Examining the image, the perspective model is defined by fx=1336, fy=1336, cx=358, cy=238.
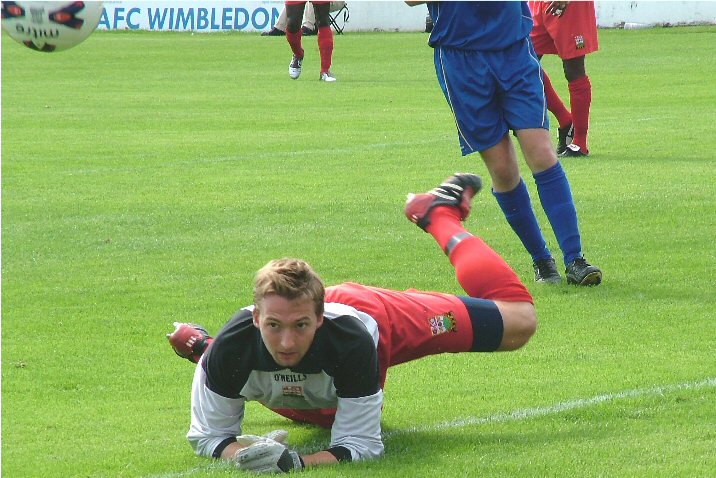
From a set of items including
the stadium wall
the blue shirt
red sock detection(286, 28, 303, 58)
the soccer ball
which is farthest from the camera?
the stadium wall

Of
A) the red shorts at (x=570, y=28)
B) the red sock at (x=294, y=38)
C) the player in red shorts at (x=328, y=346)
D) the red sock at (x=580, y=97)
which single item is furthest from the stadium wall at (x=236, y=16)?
the player in red shorts at (x=328, y=346)

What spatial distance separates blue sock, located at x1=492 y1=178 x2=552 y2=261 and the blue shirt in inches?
32.3

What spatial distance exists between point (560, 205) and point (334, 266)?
4.93 ft

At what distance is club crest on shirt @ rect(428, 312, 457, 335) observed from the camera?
5309 millimetres

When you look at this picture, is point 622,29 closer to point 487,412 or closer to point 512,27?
point 512,27

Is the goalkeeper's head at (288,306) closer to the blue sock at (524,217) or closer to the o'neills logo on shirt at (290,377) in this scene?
the o'neills logo on shirt at (290,377)

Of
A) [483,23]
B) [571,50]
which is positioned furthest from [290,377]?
[571,50]

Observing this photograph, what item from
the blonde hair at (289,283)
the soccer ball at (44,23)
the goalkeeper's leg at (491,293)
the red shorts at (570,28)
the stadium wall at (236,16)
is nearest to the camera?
the blonde hair at (289,283)

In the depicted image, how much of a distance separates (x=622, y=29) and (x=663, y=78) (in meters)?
9.49

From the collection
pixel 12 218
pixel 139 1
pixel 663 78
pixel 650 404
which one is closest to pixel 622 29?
pixel 663 78

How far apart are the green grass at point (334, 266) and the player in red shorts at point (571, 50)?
33 centimetres

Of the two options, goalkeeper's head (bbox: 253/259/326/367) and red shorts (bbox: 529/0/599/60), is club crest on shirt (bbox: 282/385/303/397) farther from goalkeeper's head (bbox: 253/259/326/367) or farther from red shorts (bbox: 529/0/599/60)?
red shorts (bbox: 529/0/599/60)

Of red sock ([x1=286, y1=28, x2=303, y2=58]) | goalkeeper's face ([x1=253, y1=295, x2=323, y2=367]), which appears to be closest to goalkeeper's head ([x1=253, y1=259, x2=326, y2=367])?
goalkeeper's face ([x1=253, y1=295, x2=323, y2=367])

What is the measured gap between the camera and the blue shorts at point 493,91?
7367mm
